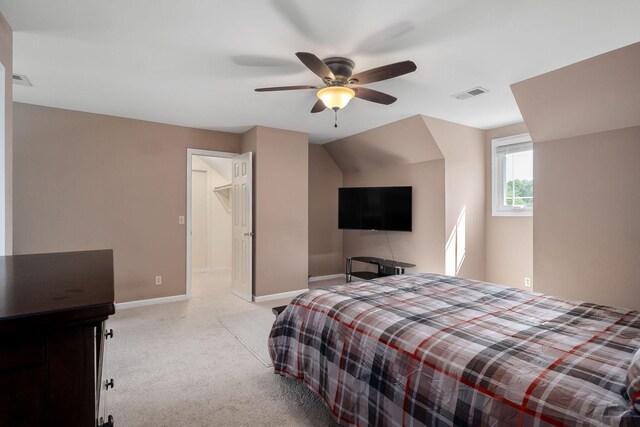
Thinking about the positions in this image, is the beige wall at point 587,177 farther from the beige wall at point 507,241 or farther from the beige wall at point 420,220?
the beige wall at point 420,220

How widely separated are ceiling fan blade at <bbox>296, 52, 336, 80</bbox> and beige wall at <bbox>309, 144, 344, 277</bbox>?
346 centimetres

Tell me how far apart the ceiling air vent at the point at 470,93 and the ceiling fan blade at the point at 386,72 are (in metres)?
1.35

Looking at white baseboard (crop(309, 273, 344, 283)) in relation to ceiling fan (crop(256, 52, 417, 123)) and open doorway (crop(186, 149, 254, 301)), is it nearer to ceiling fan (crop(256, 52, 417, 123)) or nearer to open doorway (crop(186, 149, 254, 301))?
open doorway (crop(186, 149, 254, 301))

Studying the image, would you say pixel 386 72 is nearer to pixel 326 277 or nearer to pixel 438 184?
pixel 438 184

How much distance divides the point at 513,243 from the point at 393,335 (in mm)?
3619

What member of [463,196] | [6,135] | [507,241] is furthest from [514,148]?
[6,135]

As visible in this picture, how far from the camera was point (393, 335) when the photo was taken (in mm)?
1570

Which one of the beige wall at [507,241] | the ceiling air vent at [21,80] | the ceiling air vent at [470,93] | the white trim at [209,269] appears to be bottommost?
the white trim at [209,269]

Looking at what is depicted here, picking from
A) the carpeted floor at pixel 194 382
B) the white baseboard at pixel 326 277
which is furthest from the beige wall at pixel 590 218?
the white baseboard at pixel 326 277

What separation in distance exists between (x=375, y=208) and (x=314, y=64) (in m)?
3.24

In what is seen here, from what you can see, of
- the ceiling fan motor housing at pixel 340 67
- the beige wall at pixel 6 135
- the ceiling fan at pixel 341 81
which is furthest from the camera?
the ceiling fan motor housing at pixel 340 67

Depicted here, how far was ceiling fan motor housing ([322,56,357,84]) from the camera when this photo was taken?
243cm

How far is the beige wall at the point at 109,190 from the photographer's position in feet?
11.6

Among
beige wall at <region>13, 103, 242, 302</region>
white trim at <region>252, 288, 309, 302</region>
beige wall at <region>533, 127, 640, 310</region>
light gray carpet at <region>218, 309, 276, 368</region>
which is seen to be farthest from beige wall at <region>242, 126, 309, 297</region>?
beige wall at <region>533, 127, 640, 310</region>
